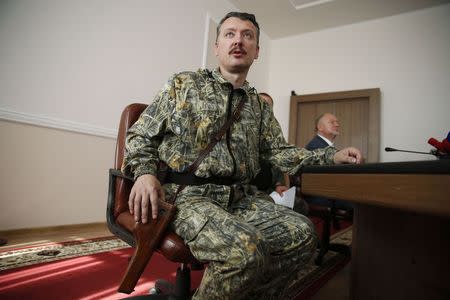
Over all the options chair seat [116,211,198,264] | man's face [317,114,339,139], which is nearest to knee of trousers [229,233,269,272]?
chair seat [116,211,198,264]

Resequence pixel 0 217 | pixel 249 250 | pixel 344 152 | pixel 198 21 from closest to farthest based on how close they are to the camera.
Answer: pixel 249 250 → pixel 344 152 → pixel 0 217 → pixel 198 21

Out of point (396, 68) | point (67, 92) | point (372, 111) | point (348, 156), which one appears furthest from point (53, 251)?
point (396, 68)

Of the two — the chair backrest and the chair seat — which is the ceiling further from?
the chair seat

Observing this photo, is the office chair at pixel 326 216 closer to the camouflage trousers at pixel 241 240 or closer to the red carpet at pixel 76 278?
the red carpet at pixel 76 278

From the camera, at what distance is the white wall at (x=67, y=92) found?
1.96m

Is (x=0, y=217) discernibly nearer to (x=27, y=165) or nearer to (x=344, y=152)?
(x=27, y=165)

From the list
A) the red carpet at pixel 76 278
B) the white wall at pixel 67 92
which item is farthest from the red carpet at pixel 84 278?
the white wall at pixel 67 92

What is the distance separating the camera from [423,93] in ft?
12.7

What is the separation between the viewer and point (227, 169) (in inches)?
37.2

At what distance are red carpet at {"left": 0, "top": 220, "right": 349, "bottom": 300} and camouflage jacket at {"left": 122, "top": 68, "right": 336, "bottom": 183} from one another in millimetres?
747

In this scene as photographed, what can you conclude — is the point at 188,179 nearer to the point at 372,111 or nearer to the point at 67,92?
the point at 67,92

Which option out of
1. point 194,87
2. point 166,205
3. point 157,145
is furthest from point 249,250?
point 194,87

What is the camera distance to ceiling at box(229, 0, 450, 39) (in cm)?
403

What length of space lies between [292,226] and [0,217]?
82.5 inches
